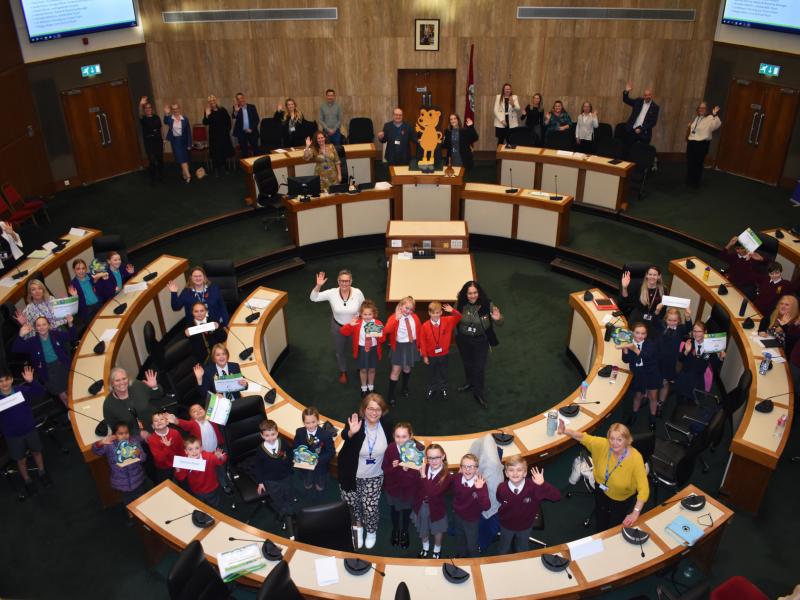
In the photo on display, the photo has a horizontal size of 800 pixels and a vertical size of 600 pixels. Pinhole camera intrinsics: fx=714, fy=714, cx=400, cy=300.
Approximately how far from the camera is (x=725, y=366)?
329 inches

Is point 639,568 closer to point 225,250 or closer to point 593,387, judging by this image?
point 593,387

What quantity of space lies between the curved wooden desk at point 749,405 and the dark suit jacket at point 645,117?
14.7ft

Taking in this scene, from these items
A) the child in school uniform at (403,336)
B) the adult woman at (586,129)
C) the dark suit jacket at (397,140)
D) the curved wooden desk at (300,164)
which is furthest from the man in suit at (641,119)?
the child in school uniform at (403,336)

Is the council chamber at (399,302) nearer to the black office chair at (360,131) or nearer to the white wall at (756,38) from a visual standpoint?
the white wall at (756,38)

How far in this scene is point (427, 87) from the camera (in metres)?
14.1

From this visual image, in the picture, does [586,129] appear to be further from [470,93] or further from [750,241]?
[750,241]

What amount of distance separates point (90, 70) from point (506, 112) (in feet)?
24.8

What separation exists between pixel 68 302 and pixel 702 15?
11801mm

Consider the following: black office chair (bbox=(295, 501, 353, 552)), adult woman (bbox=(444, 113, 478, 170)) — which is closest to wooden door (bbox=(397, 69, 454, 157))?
adult woman (bbox=(444, 113, 478, 170))

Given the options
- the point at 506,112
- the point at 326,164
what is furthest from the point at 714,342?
the point at 506,112

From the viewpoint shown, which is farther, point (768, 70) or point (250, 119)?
point (250, 119)

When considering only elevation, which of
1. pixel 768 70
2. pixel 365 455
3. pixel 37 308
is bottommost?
pixel 365 455

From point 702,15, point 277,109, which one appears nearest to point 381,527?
point 277,109

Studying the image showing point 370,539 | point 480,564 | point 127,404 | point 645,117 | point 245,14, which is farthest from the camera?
→ point 245,14
